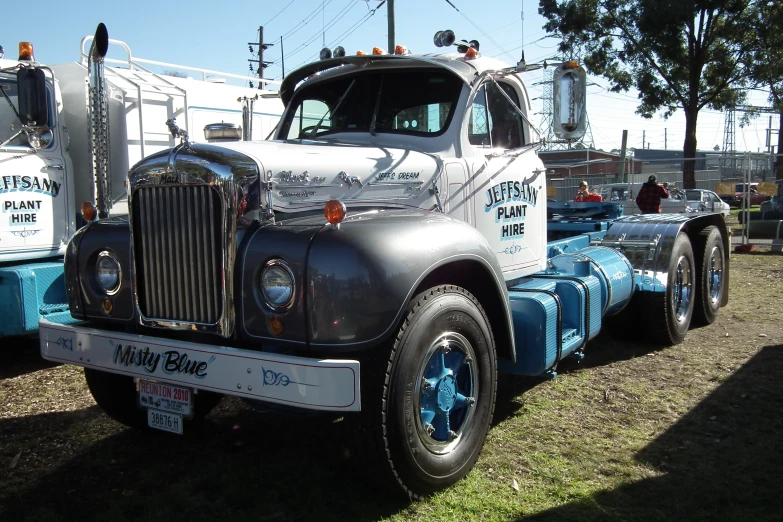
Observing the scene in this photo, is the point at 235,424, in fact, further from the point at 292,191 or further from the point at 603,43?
the point at 603,43

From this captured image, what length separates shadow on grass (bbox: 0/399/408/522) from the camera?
345cm

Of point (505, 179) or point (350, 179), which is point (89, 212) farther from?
point (505, 179)

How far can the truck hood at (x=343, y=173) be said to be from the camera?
3494 millimetres

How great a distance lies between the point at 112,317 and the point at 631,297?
459cm

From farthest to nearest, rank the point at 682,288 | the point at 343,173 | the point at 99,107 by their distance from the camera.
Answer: the point at 682,288 < the point at 99,107 < the point at 343,173

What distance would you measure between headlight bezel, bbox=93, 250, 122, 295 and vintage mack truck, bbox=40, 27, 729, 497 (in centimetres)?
1

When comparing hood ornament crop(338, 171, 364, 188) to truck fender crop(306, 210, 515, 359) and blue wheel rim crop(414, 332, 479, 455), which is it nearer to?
truck fender crop(306, 210, 515, 359)

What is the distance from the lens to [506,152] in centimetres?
484

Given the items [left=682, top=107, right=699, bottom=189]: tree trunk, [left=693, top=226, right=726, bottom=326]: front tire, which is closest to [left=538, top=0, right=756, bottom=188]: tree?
[left=682, top=107, right=699, bottom=189]: tree trunk

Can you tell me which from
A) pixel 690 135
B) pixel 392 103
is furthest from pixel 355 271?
pixel 690 135

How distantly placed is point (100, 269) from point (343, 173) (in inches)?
56.2

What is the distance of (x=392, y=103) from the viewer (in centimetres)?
457

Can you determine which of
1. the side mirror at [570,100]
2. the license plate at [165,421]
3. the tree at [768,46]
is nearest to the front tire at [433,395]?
the license plate at [165,421]

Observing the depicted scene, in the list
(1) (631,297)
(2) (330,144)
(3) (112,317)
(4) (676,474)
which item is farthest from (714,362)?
(3) (112,317)
